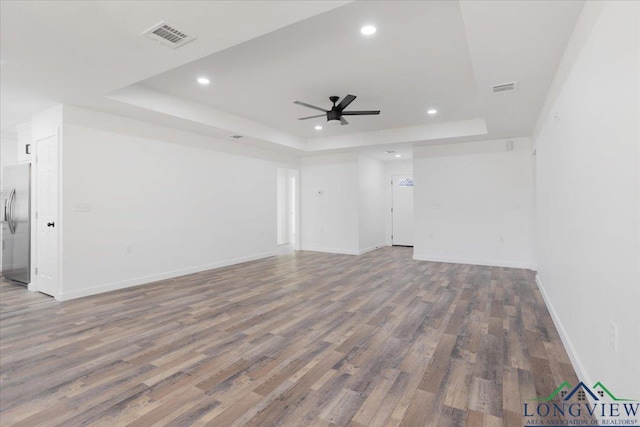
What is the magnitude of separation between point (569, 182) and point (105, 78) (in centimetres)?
464

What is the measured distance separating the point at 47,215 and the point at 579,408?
626 centimetres

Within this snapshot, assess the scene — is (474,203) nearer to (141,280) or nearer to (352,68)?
(352,68)

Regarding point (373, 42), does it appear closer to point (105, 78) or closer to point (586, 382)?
point (105, 78)

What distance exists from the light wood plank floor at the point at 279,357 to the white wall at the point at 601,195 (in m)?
0.56

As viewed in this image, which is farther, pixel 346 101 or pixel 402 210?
pixel 402 210

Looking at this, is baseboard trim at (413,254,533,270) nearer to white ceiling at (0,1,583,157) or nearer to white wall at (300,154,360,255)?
white wall at (300,154,360,255)

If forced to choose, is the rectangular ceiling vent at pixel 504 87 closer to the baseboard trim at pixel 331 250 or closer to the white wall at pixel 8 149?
the baseboard trim at pixel 331 250

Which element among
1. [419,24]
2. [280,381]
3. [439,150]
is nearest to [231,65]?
[419,24]

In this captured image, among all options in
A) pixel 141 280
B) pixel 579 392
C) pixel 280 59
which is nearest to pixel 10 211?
pixel 141 280

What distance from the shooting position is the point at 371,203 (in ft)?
29.5

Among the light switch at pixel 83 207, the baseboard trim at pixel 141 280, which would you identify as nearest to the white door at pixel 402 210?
the baseboard trim at pixel 141 280

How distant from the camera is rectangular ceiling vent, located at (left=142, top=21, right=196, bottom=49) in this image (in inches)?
98.0

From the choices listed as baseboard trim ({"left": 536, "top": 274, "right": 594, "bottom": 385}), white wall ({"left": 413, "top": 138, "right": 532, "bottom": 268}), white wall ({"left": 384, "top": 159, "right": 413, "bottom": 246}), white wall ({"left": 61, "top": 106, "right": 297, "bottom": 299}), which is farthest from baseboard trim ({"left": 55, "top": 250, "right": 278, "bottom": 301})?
baseboard trim ({"left": 536, "top": 274, "right": 594, "bottom": 385})

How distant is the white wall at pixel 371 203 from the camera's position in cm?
838
